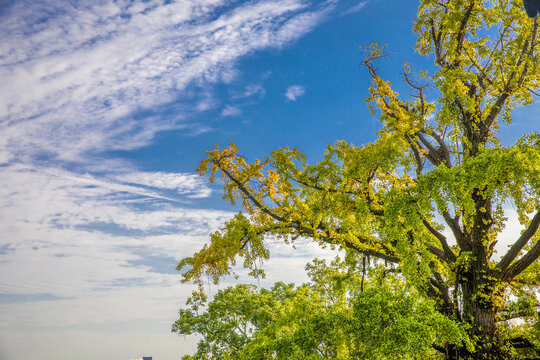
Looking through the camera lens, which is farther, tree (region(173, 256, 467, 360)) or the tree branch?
the tree branch

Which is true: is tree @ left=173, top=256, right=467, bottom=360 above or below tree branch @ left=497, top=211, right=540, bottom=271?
below

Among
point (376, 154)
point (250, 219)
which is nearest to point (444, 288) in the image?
point (376, 154)

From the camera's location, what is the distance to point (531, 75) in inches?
457

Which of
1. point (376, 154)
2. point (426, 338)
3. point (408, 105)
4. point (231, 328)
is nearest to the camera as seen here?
point (426, 338)

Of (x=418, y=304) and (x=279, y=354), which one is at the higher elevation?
(x=418, y=304)

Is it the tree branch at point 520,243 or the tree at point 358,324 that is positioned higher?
the tree branch at point 520,243

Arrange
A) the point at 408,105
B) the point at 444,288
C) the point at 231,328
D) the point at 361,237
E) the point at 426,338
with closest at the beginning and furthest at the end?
the point at 426,338, the point at 444,288, the point at 361,237, the point at 408,105, the point at 231,328

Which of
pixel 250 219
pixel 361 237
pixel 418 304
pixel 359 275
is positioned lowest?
pixel 418 304

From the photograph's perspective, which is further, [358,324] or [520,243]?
[520,243]

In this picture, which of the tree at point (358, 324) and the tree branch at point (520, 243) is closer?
the tree at point (358, 324)

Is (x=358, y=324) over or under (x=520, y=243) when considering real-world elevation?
under

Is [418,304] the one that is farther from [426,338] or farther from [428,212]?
[428,212]

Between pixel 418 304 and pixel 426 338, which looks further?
pixel 418 304

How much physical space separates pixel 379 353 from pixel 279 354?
3.20 m
